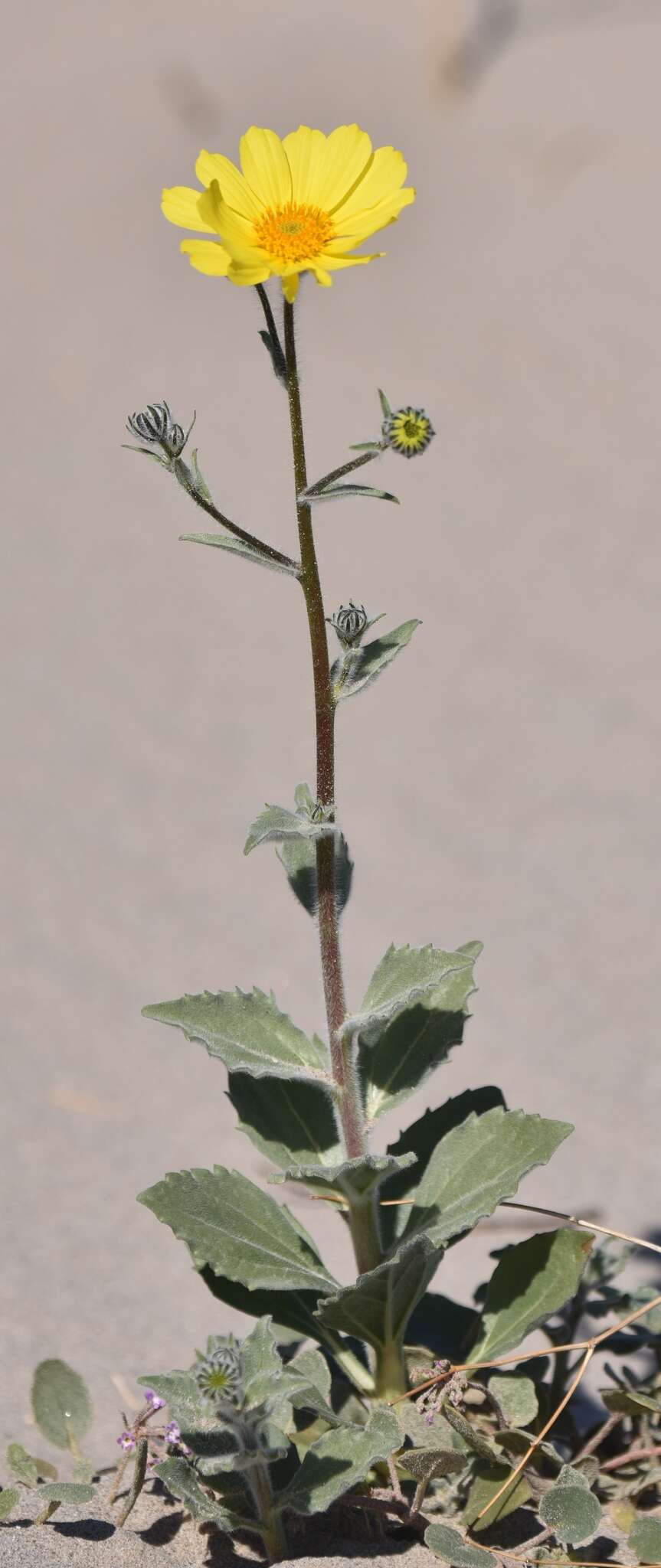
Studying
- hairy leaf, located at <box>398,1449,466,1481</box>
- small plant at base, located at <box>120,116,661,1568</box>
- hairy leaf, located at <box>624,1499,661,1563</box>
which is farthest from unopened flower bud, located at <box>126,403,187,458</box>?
hairy leaf, located at <box>624,1499,661,1563</box>

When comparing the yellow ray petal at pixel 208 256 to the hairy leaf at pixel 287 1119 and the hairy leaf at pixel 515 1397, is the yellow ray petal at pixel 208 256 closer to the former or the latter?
the hairy leaf at pixel 287 1119

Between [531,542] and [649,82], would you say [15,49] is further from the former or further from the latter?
[531,542]

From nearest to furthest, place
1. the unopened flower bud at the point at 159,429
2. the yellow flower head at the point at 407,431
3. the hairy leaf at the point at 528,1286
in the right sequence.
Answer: the unopened flower bud at the point at 159,429 < the yellow flower head at the point at 407,431 < the hairy leaf at the point at 528,1286

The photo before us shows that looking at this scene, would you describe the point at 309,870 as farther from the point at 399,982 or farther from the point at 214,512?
the point at 214,512

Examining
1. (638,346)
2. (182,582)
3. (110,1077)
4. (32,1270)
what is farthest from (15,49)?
(32,1270)

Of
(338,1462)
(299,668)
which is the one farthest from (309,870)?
(299,668)

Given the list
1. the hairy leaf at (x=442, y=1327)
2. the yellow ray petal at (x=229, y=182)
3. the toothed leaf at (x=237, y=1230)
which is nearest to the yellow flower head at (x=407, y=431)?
the yellow ray petal at (x=229, y=182)

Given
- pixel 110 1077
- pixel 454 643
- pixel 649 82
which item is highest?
pixel 649 82
